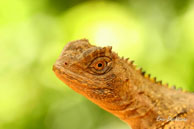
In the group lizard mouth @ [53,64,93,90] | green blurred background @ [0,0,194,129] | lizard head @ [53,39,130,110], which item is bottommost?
lizard mouth @ [53,64,93,90]

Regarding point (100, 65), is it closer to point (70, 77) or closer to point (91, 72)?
point (91, 72)

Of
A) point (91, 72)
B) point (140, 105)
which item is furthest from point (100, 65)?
point (140, 105)

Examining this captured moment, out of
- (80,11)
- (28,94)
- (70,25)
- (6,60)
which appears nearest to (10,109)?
(28,94)

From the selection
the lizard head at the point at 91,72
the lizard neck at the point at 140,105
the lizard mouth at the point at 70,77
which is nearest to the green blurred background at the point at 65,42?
the lizard neck at the point at 140,105

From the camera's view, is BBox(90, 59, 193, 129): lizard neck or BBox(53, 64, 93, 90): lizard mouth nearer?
BBox(53, 64, 93, 90): lizard mouth

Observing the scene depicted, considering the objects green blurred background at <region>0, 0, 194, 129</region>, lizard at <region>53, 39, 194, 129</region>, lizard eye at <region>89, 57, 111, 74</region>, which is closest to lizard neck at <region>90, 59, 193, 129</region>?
lizard at <region>53, 39, 194, 129</region>

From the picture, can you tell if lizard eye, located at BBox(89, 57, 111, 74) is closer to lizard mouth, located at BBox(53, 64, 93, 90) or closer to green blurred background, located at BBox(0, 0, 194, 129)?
lizard mouth, located at BBox(53, 64, 93, 90)

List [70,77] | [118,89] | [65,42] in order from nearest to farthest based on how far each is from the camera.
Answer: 1. [70,77]
2. [118,89]
3. [65,42]
